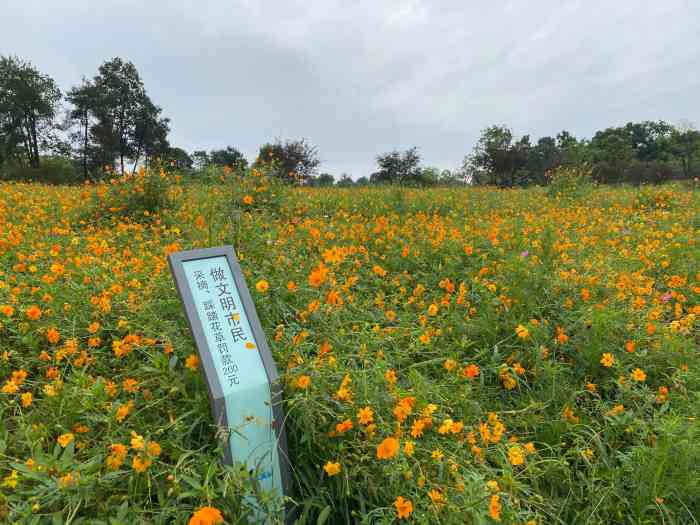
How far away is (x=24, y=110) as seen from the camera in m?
23.4

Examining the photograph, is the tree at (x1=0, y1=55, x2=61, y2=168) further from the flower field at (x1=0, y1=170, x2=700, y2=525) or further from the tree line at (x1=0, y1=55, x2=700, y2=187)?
the flower field at (x1=0, y1=170, x2=700, y2=525)

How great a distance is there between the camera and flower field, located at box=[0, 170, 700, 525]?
111 centimetres

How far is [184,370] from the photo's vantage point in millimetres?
1447

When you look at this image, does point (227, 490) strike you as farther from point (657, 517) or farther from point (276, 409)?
point (657, 517)

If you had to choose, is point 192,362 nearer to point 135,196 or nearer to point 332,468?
point 332,468

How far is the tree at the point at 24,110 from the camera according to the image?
2281 cm

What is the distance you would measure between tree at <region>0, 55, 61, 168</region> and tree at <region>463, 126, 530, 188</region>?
2504cm

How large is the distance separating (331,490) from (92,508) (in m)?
0.67

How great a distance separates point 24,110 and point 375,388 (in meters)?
30.6

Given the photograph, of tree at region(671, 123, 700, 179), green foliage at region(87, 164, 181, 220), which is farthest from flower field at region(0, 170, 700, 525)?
tree at region(671, 123, 700, 179)

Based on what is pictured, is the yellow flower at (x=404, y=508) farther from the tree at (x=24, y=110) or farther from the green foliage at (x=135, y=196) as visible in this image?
the tree at (x=24, y=110)

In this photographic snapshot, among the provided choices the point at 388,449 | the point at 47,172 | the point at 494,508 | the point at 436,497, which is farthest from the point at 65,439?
the point at 47,172

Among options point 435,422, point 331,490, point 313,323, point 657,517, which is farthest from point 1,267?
point 657,517

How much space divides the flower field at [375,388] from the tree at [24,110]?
27.1m
